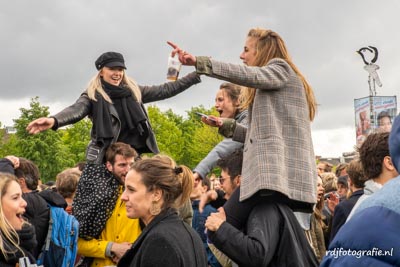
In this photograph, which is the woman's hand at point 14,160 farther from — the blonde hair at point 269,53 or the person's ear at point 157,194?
the blonde hair at point 269,53

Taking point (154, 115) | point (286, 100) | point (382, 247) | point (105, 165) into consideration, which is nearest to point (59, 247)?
point (105, 165)

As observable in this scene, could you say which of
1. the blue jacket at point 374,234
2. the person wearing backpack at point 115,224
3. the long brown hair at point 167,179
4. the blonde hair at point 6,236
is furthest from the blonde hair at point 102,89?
the blue jacket at point 374,234

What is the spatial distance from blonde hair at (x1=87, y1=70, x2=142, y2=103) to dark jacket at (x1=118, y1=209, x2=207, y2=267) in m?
2.01

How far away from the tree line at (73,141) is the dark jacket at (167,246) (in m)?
44.3

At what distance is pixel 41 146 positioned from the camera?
50.9 m

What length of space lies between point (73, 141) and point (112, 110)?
172 feet

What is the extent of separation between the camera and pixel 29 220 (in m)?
5.79

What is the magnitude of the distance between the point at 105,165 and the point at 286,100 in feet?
7.07

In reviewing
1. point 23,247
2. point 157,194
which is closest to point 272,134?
point 157,194

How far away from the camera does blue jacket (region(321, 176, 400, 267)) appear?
74.8 inches

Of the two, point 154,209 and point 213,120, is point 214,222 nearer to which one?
point 154,209

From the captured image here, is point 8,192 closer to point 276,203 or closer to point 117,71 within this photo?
point 117,71

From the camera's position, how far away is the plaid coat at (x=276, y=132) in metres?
4.18

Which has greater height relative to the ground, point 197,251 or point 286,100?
point 286,100
